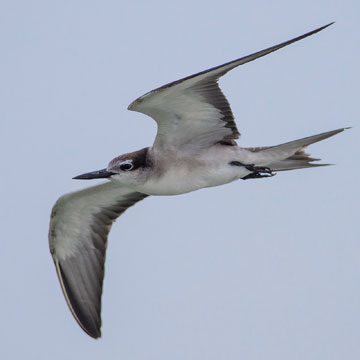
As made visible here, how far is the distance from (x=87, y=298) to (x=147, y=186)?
8.77 ft

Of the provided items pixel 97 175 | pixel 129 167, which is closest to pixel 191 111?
pixel 129 167

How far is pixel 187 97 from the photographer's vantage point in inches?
402

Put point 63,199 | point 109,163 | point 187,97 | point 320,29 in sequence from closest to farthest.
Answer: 1. point 320,29
2. point 187,97
3. point 109,163
4. point 63,199

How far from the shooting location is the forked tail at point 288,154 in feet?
33.7

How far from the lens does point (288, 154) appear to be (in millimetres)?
10664

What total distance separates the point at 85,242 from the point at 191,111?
3.42 metres

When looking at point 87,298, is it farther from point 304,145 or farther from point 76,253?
point 304,145

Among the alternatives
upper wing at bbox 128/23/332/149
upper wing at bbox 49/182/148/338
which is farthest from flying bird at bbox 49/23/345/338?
upper wing at bbox 49/182/148/338

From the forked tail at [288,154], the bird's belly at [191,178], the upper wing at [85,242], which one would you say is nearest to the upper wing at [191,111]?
the bird's belly at [191,178]

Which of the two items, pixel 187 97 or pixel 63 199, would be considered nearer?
pixel 187 97

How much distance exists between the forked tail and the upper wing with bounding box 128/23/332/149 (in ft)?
1.68

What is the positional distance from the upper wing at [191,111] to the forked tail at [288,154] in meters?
0.51

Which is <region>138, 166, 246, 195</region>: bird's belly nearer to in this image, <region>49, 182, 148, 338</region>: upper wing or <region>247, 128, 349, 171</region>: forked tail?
<region>247, 128, 349, 171</region>: forked tail

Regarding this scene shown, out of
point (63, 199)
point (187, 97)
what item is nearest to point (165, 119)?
point (187, 97)
